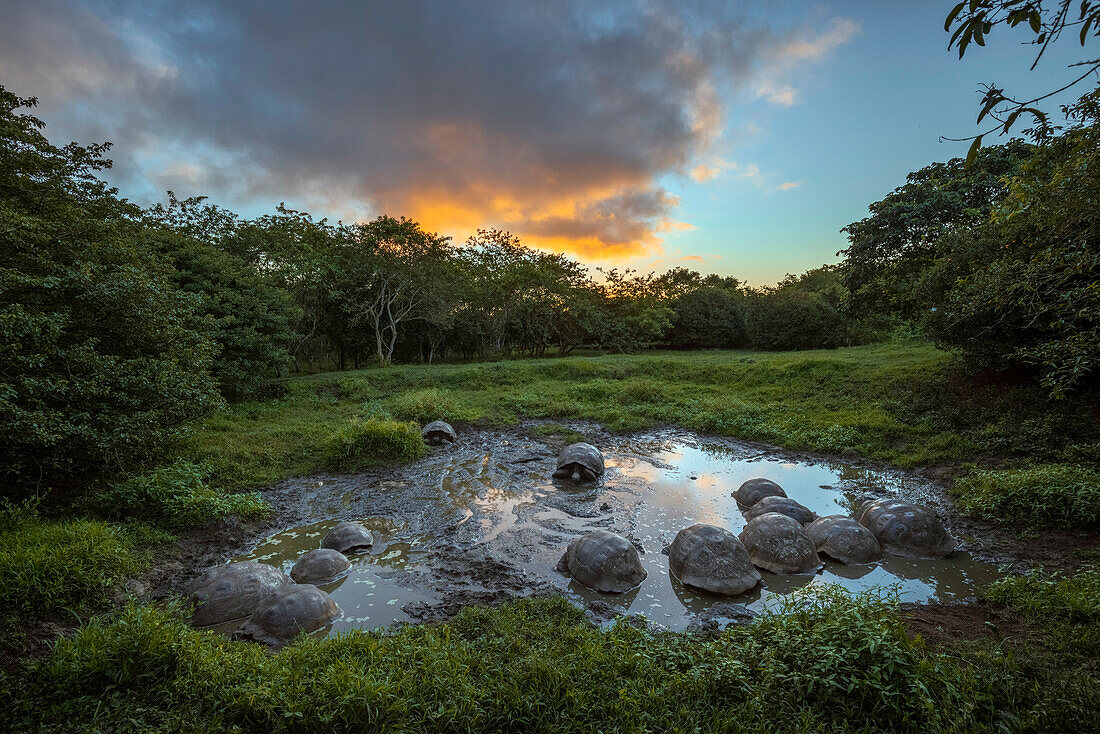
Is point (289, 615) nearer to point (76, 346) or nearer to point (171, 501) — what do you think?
point (171, 501)

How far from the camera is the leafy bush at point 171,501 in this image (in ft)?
21.7

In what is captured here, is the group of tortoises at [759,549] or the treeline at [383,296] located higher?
the treeline at [383,296]

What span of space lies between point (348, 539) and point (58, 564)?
9.43ft

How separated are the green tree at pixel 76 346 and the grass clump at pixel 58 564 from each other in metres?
1.08

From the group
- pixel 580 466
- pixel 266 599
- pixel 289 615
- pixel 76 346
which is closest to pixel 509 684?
pixel 289 615

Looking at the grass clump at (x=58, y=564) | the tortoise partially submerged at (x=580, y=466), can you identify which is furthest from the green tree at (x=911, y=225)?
the grass clump at (x=58, y=564)

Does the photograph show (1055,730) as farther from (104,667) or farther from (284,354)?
(284,354)

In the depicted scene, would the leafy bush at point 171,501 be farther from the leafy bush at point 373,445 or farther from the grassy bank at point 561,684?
the grassy bank at point 561,684

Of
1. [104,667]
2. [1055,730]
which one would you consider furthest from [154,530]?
[1055,730]

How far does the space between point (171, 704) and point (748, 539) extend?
20.1 feet

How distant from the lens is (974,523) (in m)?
6.92

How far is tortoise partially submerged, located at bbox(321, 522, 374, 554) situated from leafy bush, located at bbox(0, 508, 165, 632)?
211 centimetres

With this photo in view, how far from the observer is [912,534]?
6062 mm

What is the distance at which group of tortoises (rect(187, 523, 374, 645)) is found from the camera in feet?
14.9
